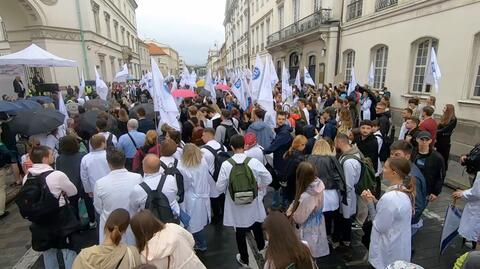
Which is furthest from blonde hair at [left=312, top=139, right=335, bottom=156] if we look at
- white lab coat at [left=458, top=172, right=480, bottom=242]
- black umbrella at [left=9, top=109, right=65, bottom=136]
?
black umbrella at [left=9, top=109, right=65, bottom=136]

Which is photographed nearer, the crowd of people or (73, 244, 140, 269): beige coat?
(73, 244, 140, 269): beige coat

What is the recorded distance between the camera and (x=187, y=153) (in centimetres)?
384

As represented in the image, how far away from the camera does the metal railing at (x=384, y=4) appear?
504 inches

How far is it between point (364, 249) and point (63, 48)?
25614 mm

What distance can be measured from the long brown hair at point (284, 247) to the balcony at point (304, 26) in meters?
18.2

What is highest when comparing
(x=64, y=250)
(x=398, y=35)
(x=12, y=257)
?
(x=398, y=35)

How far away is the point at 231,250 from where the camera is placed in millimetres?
4336

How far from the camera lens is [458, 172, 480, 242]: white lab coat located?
353 cm

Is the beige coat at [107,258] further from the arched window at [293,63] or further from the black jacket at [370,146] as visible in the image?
the arched window at [293,63]

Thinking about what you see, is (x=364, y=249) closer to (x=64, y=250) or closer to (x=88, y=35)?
(x=64, y=250)

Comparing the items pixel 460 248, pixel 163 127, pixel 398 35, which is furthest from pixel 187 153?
pixel 398 35

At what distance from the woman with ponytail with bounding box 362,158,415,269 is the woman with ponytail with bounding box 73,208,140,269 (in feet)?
7.30

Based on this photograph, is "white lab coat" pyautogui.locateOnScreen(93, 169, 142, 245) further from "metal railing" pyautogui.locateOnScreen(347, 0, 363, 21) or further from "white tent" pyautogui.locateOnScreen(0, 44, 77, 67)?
"metal railing" pyautogui.locateOnScreen(347, 0, 363, 21)

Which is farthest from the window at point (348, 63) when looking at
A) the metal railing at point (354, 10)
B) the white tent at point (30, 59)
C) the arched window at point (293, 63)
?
the white tent at point (30, 59)
